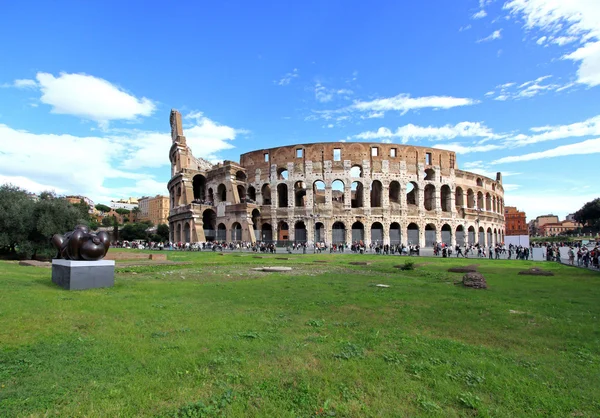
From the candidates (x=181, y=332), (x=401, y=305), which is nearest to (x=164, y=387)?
(x=181, y=332)

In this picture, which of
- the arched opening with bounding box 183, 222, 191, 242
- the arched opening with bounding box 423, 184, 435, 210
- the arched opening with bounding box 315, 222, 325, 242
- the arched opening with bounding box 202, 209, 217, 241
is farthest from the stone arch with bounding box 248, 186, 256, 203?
the arched opening with bounding box 423, 184, 435, 210

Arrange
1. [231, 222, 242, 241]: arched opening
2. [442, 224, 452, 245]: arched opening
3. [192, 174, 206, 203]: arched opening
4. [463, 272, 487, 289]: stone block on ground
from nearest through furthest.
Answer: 1. [463, 272, 487, 289]: stone block on ground
2. [231, 222, 242, 241]: arched opening
3. [442, 224, 452, 245]: arched opening
4. [192, 174, 206, 203]: arched opening

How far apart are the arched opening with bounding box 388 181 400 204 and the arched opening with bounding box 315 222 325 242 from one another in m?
10.5

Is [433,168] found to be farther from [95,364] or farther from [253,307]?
[95,364]

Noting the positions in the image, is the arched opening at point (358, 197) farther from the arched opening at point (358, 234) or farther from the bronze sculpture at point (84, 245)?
the bronze sculpture at point (84, 245)

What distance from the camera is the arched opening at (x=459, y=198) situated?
51688mm

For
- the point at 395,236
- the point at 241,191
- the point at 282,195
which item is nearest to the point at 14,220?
the point at 241,191

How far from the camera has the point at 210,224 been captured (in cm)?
5253

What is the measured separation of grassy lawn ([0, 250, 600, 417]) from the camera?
3561 mm

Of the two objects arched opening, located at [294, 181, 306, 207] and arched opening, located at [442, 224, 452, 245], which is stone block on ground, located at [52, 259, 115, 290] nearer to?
arched opening, located at [294, 181, 306, 207]

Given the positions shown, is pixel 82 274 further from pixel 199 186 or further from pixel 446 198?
pixel 446 198

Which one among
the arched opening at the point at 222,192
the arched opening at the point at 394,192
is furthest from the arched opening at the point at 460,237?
the arched opening at the point at 222,192

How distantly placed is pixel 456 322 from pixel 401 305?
1590 mm

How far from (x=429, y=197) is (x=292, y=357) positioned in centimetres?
4976
